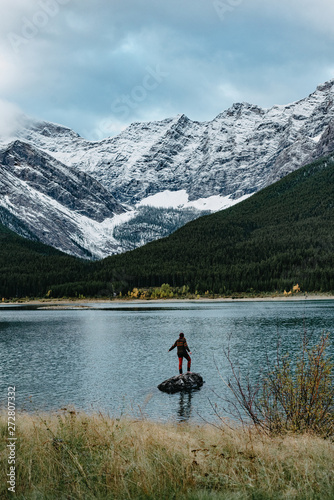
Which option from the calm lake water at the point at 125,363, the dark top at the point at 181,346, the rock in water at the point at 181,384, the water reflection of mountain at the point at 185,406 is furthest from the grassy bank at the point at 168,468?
the dark top at the point at 181,346

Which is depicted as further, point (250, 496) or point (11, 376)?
point (11, 376)

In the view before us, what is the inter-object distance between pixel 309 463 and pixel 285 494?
1.92 m

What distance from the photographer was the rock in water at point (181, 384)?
3494 centimetres

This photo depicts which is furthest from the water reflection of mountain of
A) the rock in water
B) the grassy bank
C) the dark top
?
the grassy bank

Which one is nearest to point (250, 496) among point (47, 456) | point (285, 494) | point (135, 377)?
point (285, 494)

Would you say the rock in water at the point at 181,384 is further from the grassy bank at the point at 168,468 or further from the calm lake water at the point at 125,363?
the grassy bank at the point at 168,468

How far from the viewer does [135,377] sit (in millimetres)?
41438

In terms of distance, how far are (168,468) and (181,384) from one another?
77.4ft

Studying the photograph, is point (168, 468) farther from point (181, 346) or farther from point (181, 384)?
point (181, 346)

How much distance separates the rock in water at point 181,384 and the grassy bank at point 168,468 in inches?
798

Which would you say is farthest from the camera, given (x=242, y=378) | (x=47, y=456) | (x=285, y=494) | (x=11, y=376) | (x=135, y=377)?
(x=11, y=376)

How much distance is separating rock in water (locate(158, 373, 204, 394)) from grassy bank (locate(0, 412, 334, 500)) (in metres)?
20.3

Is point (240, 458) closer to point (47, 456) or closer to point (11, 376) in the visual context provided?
point (47, 456)

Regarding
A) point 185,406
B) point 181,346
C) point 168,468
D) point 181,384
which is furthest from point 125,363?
point 168,468
